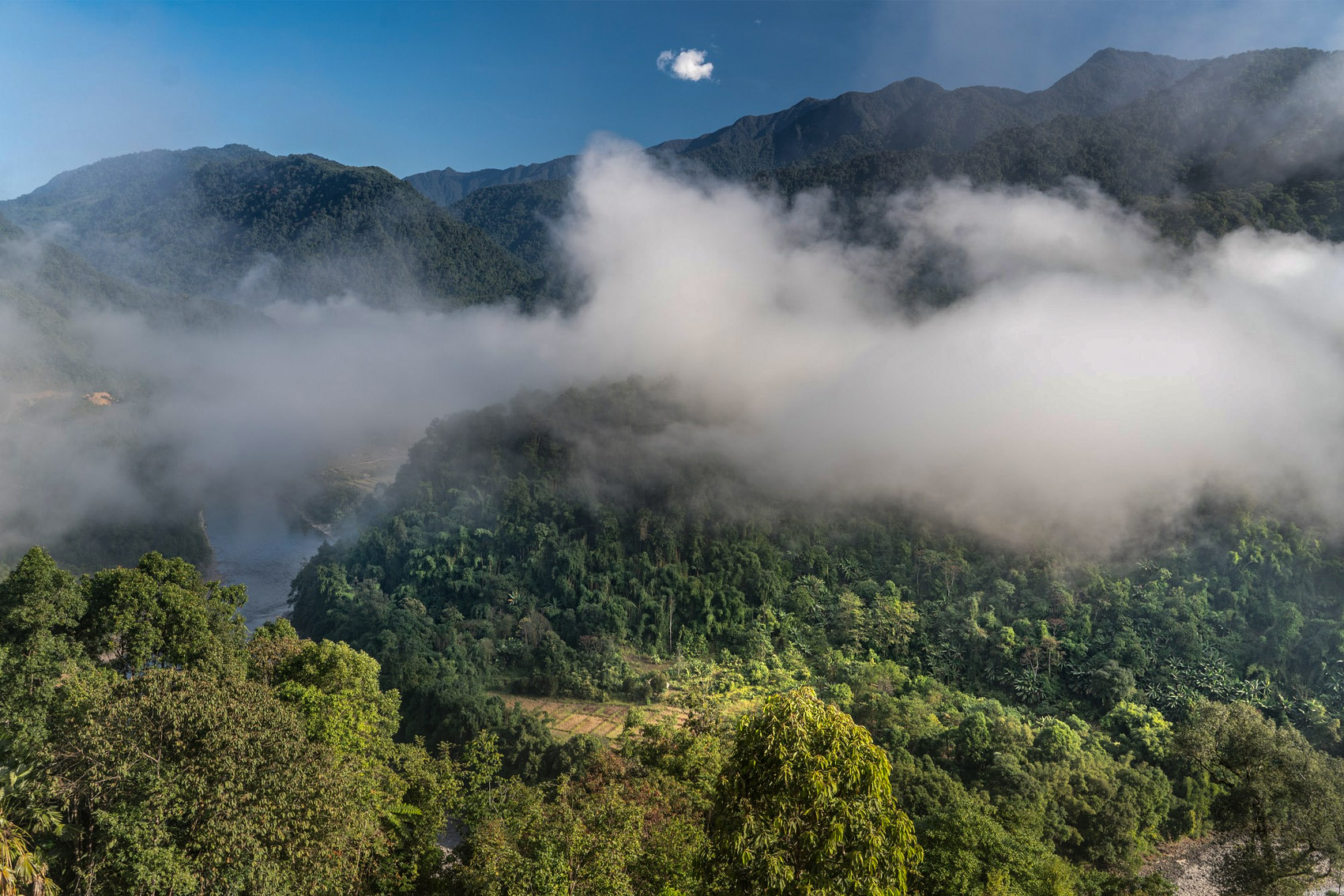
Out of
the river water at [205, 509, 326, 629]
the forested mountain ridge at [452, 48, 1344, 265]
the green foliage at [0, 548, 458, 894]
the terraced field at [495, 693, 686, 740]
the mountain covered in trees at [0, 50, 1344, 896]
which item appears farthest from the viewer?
the river water at [205, 509, 326, 629]

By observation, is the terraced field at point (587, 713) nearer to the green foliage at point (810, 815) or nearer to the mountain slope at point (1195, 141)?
the green foliage at point (810, 815)

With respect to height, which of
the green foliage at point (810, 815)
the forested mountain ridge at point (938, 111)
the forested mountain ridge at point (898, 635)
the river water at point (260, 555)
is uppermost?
the forested mountain ridge at point (938, 111)

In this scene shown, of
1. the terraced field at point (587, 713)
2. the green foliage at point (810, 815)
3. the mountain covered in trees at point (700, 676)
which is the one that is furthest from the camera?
the terraced field at point (587, 713)

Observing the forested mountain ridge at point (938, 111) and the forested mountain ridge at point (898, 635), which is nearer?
the forested mountain ridge at point (898, 635)

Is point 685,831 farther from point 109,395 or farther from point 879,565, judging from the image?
point 109,395

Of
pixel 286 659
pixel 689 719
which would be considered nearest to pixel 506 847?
pixel 286 659

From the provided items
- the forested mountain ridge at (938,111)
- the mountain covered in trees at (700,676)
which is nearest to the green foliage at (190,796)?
the mountain covered in trees at (700,676)

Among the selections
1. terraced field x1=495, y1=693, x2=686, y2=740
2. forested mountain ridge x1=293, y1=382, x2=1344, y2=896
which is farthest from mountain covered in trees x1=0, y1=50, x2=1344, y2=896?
terraced field x1=495, y1=693, x2=686, y2=740

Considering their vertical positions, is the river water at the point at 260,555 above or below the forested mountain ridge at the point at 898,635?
below

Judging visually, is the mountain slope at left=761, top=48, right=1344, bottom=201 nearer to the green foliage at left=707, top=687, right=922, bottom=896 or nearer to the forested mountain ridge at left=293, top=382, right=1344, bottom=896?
the forested mountain ridge at left=293, top=382, right=1344, bottom=896
